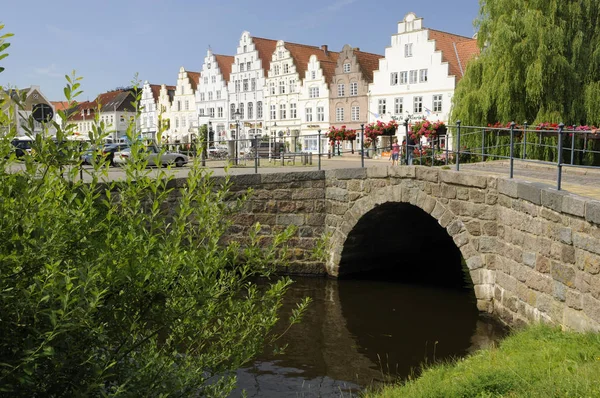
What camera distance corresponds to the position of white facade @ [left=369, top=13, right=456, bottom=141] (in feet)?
128

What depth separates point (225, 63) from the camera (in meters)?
62.6

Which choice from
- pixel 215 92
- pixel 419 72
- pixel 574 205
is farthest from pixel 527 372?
pixel 215 92

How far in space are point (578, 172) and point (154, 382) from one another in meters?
10.7

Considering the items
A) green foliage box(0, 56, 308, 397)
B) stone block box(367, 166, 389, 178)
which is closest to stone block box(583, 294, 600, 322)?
green foliage box(0, 56, 308, 397)

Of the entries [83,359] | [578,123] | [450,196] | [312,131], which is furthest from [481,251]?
[312,131]

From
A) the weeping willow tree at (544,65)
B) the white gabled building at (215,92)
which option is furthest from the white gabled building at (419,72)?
the white gabled building at (215,92)

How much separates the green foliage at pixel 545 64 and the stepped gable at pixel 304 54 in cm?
3238

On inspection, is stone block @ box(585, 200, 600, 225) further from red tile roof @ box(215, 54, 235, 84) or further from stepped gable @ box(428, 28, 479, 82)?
red tile roof @ box(215, 54, 235, 84)

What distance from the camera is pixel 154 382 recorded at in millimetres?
4188

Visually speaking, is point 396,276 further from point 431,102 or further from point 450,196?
point 431,102

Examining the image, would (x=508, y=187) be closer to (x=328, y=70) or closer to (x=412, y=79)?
(x=412, y=79)

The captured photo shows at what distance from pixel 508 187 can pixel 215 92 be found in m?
54.7

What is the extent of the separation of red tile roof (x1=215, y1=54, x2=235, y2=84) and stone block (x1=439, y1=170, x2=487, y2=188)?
51.9 m

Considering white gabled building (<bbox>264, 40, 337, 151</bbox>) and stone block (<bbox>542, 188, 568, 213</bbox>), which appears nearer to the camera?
stone block (<bbox>542, 188, 568, 213</bbox>)
